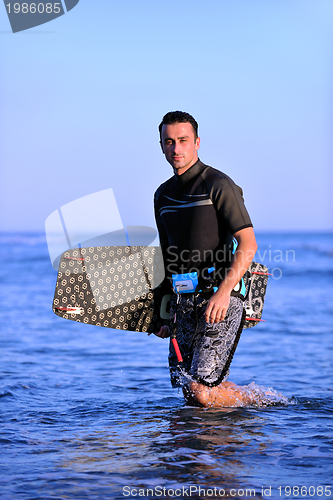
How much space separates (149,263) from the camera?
17.1ft

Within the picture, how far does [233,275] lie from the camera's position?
375cm

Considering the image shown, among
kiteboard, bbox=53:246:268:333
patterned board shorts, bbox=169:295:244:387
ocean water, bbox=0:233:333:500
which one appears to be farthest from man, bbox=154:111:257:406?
kiteboard, bbox=53:246:268:333

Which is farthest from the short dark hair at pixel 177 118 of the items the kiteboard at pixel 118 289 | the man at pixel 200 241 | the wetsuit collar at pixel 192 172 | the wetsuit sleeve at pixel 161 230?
the kiteboard at pixel 118 289

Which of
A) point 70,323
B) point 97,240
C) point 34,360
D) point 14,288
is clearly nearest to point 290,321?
point 70,323

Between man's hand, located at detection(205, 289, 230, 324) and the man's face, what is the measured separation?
3.44 feet

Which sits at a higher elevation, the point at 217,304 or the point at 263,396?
the point at 217,304

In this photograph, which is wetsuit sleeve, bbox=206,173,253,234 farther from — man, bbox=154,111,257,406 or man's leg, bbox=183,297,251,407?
man's leg, bbox=183,297,251,407

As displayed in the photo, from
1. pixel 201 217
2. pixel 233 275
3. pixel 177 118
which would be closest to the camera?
pixel 233 275

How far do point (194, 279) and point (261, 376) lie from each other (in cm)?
259

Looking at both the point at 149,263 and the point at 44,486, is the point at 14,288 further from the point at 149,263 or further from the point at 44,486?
the point at 44,486

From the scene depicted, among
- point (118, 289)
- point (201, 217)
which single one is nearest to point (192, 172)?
point (201, 217)

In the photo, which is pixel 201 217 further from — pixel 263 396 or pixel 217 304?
pixel 263 396

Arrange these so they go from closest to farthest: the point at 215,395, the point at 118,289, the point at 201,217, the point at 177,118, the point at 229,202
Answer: the point at 229,202, the point at 201,217, the point at 177,118, the point at 215,395, the point at 118,289

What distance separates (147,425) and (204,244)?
1457 mm
